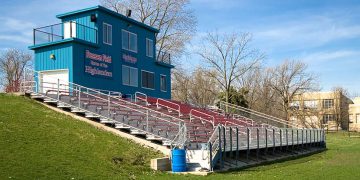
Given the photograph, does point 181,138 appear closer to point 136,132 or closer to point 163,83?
point 136,132

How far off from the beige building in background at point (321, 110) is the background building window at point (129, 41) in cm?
4646

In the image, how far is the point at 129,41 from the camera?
34156 millimetres

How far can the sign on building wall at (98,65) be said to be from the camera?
2913 cm

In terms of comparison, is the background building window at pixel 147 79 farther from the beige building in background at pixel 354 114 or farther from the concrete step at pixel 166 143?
the beige building in background at pixel 354 114

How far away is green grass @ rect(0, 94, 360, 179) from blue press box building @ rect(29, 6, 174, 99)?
6501 mm

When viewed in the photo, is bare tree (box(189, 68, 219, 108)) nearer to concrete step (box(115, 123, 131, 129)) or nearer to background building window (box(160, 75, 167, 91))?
background building window (box(160, 75, 167, 91))

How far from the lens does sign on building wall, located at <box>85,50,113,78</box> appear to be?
2913 cm

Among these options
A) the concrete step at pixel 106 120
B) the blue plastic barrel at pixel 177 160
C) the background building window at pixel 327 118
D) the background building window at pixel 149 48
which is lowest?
the background building window at pixel 327 118

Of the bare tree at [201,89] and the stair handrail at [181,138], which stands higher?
the bare tree at [201,89]

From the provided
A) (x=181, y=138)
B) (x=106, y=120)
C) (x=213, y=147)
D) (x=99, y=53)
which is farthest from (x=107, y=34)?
(x=213, y=147)

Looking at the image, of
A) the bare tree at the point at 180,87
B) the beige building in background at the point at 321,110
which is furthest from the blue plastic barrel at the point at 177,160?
the beige building in background at the point at 321,110

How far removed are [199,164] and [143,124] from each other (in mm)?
4952

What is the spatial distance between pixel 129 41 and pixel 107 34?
2816 millimetres

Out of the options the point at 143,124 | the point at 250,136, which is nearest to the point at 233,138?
the point at 250,136
